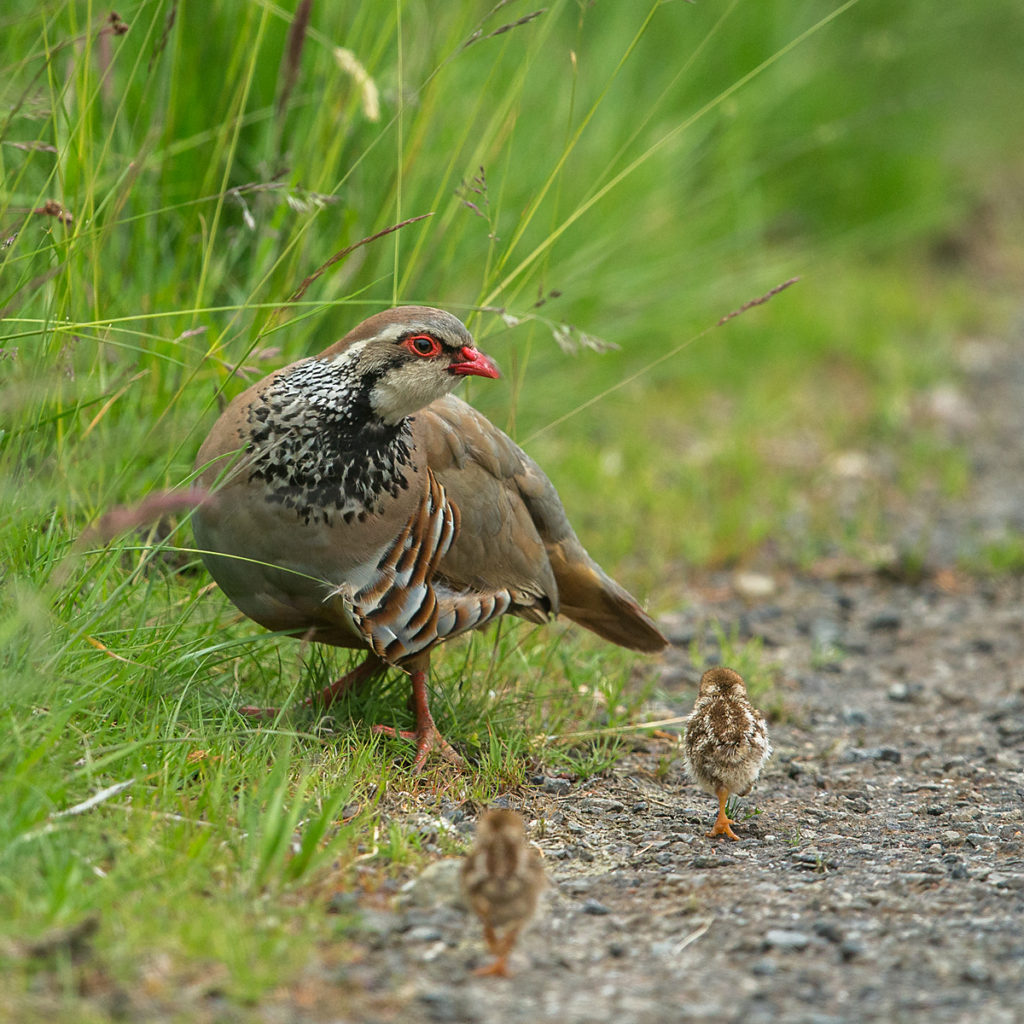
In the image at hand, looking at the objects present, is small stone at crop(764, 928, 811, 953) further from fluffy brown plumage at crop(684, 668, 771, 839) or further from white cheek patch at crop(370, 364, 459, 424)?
white cheek patch at crop(370, 364, 459, 424)

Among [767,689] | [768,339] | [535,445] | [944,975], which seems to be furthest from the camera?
[768,339]

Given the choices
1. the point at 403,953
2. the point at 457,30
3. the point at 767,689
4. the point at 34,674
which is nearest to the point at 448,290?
the point at 457,30

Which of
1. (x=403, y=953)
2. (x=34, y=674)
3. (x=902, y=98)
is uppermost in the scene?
(x=902, y=98)

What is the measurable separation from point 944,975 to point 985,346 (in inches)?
297

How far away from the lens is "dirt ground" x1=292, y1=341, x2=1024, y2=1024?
2.59 m

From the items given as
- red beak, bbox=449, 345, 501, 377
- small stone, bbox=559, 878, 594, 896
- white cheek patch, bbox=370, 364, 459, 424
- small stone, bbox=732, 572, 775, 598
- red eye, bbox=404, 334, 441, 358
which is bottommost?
small stone, bbox=732, 572, 775, 598

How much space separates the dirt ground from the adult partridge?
56cm

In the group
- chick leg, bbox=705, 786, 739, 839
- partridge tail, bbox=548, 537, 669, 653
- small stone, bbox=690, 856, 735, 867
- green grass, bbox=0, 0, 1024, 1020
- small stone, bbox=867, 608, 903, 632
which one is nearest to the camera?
green grass, bbox=0, 0, 1024, 1020

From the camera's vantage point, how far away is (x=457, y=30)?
4965 mm

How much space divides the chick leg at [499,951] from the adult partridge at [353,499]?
3.58 ft

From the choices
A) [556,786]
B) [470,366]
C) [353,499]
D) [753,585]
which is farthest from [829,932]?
[753,585]

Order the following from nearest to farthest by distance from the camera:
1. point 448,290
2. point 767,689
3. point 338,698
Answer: point 338,698 → point 767,689 → point 448,290

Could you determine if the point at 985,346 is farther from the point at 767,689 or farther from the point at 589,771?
the point at 589,771

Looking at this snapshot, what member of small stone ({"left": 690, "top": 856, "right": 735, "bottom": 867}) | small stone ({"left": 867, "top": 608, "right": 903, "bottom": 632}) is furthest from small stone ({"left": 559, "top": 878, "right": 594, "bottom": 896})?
small stone ({"left": 867, "top": 608, "right": 903, "bottom": 632})
